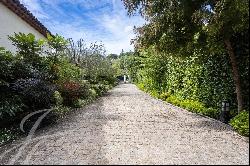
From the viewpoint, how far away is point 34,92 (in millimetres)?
10547

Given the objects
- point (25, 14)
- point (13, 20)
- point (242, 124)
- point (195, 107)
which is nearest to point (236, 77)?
point (242, 124)

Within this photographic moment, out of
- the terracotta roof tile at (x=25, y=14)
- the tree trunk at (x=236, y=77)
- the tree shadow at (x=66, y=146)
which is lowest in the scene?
the tree shadow at (x=66, y=146)

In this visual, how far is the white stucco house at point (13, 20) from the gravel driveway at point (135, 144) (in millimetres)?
5854

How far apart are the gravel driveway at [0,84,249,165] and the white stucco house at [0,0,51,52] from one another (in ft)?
19.2

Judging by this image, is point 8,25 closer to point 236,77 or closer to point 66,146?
point 66,146

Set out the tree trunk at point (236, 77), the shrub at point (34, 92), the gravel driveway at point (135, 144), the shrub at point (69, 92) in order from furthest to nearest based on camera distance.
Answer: the shrub at point (69, 92)
the shrub at point (34, 92)
the tree trunk at point (236, 77)
the gravel driveway at point (135, 144)

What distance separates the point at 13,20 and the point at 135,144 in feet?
33.7

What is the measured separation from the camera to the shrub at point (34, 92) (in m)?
10.4

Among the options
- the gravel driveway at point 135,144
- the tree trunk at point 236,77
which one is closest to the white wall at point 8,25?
the gravel driveway at point 135,144

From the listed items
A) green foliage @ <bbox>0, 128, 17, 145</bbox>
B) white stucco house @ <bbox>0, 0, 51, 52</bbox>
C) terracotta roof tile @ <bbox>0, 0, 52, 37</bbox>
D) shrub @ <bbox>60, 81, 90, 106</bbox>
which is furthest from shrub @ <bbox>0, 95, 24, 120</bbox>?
terracotta roof tile @ <bbox>0, 0, 52, 37</bbox>

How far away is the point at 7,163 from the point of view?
6375 mm

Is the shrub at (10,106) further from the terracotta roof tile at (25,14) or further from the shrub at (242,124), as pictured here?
the shrub at (242,124)

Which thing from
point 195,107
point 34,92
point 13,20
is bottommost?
point 195,107

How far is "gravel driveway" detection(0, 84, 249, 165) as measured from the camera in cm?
638
